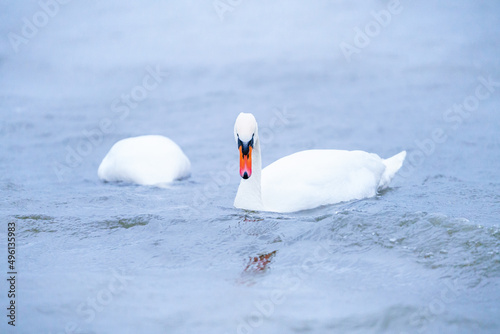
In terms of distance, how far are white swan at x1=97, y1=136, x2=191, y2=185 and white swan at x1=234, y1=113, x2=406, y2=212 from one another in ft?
7.74

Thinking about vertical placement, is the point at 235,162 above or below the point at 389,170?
above

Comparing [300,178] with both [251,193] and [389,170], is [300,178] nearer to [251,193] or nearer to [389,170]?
[251,193]

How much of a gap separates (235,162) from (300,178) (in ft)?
11.5

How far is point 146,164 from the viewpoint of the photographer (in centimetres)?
1006

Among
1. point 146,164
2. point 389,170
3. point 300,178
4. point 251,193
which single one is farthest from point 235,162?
point 251,193

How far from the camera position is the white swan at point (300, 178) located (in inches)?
266

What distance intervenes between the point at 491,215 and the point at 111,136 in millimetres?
8428

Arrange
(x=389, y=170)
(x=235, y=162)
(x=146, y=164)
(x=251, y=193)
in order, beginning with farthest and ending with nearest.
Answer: (x=235, y=162), (x=146, y=164), (x=389, y=170), (x=251, y=193)

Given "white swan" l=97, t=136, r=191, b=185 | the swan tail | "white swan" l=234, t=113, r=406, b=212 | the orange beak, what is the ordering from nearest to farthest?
the orange beak, "white swan" l=234, t=113, r=406, b=212, the swan tail, "white swan" l=97, t=136, r=191, b=185

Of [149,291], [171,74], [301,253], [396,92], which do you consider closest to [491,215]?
[301,253]

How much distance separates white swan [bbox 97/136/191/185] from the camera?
9891mm

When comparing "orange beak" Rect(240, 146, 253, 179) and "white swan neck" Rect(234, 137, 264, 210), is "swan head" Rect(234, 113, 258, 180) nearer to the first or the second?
"orange beak" Rect(240, 146, 253, 179)

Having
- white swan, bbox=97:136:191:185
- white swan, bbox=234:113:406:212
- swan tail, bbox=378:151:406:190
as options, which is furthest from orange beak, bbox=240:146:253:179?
white swan, bbox=97:136:191:185

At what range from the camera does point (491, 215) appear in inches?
262
